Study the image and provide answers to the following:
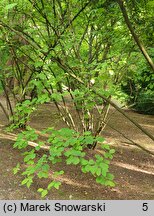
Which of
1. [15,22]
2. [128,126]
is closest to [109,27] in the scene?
[15,22]

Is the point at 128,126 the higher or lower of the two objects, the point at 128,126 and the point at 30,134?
the lower

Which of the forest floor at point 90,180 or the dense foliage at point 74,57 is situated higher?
the dense foliage at point 74,57

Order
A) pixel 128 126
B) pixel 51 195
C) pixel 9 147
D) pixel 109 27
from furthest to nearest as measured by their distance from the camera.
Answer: pixel 128 126 < pixel 9 147 < pixel 109 27 < pixel 51 195

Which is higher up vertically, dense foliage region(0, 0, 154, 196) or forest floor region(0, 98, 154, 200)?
dense foliage region(0, 0, 154, 196)

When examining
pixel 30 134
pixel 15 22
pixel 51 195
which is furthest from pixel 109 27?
pixel 51 195

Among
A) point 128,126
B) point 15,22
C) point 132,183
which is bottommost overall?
point 128,126

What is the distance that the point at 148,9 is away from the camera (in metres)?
3.72

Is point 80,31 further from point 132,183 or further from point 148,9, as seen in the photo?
point 132,183

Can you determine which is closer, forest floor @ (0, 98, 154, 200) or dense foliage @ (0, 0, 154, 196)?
dense foliage @ (0, 0, 154, 196)

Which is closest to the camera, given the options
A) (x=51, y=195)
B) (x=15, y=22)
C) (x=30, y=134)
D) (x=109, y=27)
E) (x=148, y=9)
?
(x=30, y=134)

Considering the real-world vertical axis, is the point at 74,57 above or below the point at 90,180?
above

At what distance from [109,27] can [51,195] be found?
9.31 ft

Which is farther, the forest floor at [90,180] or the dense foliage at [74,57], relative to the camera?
the forest floor at [90,180]

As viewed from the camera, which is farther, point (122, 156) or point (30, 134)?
point (122, 156)
